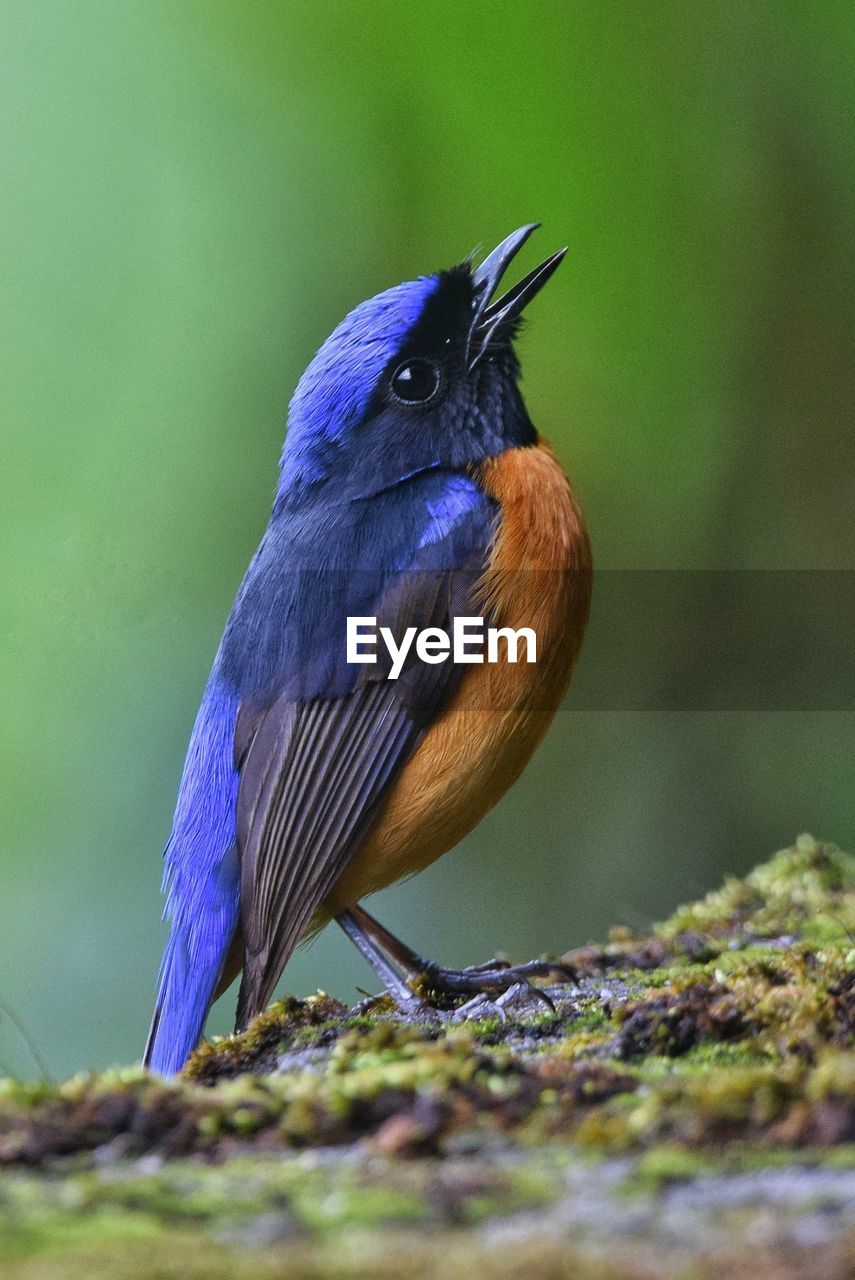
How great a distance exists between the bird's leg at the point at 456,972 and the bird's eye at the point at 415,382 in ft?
4.68

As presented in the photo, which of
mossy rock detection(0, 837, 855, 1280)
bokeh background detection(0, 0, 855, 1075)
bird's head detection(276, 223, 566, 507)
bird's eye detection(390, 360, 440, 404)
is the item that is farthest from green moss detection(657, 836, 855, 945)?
bird's eye detection(390, 360, 440, 404)

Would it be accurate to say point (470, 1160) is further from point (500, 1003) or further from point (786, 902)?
point (786, 902)

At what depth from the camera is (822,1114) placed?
1513 mm

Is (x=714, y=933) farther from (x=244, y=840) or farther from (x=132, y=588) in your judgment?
(x=132, y=588)

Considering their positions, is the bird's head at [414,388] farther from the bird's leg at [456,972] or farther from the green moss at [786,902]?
the green moss at [786,902]

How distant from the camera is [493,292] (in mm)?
3775

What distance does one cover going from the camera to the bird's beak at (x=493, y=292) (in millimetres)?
3752

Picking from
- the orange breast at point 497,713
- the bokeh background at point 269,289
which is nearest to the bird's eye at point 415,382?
the orange breast at point 497,713

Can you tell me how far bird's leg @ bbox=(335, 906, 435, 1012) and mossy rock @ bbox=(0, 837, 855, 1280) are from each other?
78cm

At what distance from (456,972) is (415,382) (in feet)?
5.35

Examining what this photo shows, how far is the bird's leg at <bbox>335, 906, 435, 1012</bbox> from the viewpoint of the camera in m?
3.12

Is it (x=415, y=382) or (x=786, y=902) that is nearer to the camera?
(x=415, y=382)

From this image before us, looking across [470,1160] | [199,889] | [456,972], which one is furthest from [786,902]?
[470,1160]

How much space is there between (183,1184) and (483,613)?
2003mm
